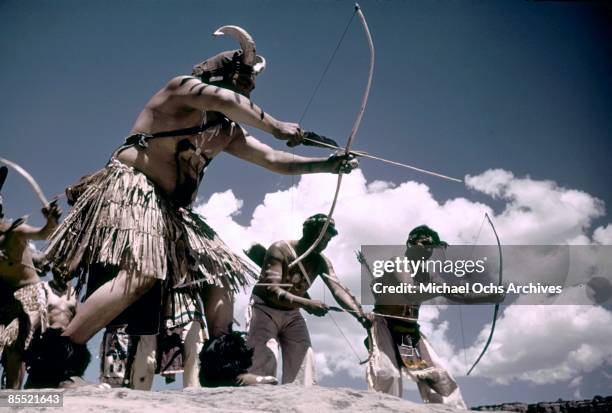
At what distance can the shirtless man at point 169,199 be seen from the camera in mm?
2406

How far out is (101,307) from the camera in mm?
2301

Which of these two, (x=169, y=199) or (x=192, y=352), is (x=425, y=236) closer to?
(x=192, y=352)

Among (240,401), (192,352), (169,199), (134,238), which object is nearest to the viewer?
(240,401)

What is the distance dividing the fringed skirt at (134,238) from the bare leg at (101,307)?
7 centimetres

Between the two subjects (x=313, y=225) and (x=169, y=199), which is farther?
(x=313, y=225)

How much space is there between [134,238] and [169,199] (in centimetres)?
35

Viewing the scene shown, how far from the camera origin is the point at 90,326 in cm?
230

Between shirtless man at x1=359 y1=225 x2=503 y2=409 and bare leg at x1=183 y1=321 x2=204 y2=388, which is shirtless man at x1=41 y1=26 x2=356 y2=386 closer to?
bare leg at x1=183 y1=321 x2=204 y2=388

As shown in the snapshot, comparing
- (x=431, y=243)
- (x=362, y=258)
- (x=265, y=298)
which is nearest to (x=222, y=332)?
(x=265, y=298)

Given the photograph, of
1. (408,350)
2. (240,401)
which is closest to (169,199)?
(240,401)

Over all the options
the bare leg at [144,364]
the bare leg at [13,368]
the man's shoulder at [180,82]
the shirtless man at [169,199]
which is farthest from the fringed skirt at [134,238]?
the bare leg at [13,368]

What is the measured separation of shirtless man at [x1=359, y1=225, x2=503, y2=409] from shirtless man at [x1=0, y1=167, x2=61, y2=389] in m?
2.53

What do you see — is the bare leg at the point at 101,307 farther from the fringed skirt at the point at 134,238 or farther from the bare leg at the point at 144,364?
the bare leg at the point at 144,364

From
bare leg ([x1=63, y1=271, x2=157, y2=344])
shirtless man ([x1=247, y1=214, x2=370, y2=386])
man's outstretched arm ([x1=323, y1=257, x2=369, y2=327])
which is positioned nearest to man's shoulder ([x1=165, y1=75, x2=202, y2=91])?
bare leg ([x1=63, y1=271, x2=157, y2=344])
